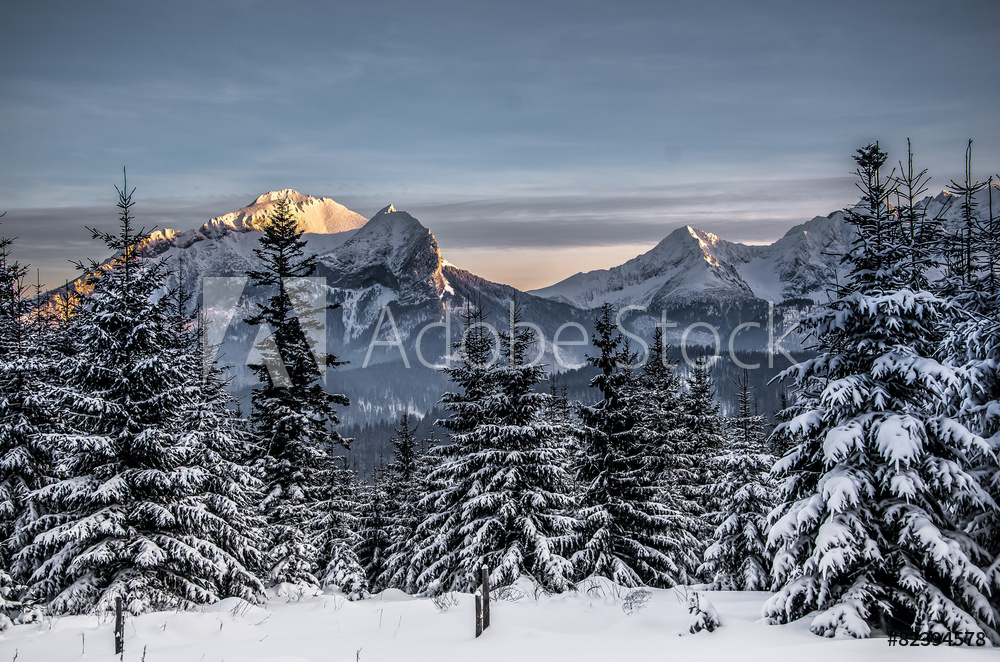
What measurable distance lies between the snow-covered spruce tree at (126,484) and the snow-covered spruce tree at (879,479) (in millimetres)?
14319

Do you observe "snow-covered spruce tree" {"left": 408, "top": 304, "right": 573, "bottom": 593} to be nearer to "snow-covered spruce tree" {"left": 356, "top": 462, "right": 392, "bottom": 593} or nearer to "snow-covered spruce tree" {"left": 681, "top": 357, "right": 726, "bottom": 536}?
"snow-covered spruce tree" {"left": 681, "top": 357, "right": 726, "bottom": 536}

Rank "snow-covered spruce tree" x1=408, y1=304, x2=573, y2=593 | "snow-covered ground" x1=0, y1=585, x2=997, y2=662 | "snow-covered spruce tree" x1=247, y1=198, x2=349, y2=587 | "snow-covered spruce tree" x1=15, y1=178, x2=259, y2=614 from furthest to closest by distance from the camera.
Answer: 1. "snow-covered spruce tree" x1=247, y1=198, x2=349, y2=587
2. "snow-covered spruce tree" x1=408, y1=304, x2=573, y2=593
3. "snow-covered spruce tree" x1=15, y1=178, x2=259, y2=614
4. "snow-covered ground" x1=0, y1=585, x2=997, y2=662

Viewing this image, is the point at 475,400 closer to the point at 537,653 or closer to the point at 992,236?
the point at 537,653

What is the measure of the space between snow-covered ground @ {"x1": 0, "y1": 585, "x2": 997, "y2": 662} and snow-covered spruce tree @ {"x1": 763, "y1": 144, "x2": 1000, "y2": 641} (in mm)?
857

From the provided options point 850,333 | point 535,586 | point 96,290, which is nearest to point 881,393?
point 850,333

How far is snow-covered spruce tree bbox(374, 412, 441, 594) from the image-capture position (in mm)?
27391

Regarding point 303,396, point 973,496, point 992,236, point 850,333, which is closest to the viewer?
point 973,496

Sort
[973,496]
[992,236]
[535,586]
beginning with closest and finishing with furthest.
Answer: [973,496], [992,236], [535,586]

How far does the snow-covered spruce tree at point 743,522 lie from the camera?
73.9ft

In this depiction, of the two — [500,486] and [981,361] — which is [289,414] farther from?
[981,361]

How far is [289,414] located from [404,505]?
15.6m

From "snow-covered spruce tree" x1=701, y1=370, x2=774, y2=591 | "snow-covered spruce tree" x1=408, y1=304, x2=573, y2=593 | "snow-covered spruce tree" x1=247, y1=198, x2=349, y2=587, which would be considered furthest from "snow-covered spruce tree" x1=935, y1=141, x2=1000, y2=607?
"snow-covered spruce tree" x1=247, y1=198, x2=349, y2=587

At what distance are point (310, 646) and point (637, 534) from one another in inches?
538

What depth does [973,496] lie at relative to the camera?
11133 mm
